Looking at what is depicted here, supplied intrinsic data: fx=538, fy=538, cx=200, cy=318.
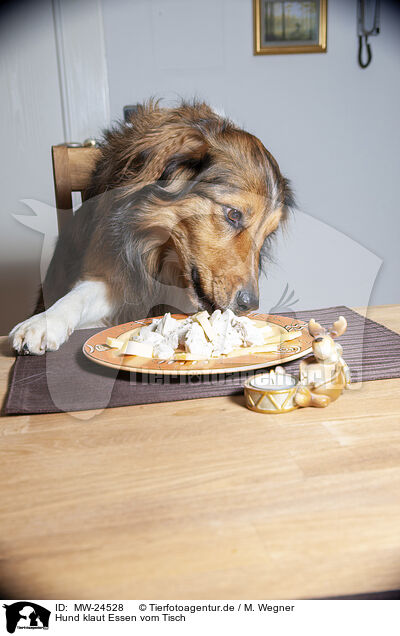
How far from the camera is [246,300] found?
1305 mm

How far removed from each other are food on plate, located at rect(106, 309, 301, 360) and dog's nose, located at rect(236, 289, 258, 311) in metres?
0.34

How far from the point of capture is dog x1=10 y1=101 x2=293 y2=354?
1.40 metres

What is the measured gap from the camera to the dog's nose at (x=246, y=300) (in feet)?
4.26

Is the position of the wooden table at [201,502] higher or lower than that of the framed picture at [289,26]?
lower

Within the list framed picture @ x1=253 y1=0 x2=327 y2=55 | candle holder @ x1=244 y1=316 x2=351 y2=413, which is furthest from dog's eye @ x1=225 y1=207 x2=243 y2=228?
framed picture @ x1=253 y1=0 x2=327 y2=55

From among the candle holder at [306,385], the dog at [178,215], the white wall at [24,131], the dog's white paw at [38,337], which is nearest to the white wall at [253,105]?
the white wall at [24,131]

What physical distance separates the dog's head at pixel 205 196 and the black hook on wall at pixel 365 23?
1.37 metres

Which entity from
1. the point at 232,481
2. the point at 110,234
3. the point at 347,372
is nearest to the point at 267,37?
the point at 110,234

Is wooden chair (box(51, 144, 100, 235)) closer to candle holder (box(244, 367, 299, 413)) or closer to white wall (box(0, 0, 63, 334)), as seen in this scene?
white wall (box(0, 0, 63, 334))

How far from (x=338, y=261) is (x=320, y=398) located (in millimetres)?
2271

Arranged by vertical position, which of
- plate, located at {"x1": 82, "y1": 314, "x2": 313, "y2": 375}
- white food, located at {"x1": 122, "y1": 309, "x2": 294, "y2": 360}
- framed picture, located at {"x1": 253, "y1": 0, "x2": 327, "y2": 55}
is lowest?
plate, located at {"x1": 82, "y1": 314, "x2": 313, "y2": 375}

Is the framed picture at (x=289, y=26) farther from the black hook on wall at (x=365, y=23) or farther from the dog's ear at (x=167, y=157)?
the dog's ear at (x=167, y=157)
